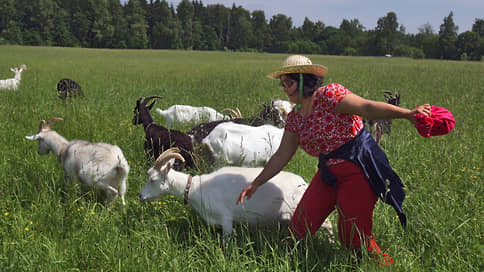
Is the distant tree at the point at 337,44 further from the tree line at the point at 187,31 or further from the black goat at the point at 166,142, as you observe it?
the black goat at the point at 166,142

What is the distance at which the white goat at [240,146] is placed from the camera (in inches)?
192

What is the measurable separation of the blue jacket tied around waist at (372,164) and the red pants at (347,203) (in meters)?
0.05

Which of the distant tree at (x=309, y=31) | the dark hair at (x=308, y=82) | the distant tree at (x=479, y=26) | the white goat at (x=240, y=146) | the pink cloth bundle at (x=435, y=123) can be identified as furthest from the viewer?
the distant tree at (x=309, y=31)

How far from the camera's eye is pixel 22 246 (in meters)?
2.77

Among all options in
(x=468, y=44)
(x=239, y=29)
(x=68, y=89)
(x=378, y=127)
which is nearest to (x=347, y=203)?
(x=378, y=127)

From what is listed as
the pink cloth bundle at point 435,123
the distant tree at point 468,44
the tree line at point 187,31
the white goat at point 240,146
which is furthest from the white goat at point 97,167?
the distant tree at point 468,44

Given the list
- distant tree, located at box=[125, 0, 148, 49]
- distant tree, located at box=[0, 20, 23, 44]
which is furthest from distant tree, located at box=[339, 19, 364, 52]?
distant tree, located at box=[0, 20, 23, 44]

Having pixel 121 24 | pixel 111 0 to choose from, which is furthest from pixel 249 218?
pixel 111 0

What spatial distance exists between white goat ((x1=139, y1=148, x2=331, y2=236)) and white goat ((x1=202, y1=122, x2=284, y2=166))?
57.7 inches

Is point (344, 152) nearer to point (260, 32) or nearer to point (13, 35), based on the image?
point (13, 35)

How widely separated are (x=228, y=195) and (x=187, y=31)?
9096 centimetres

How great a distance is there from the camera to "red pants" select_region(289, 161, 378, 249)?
2.52 m

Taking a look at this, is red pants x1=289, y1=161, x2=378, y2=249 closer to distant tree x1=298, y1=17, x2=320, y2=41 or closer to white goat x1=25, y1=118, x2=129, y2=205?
white goat x1=25, y1=118, x2=129, y2=205

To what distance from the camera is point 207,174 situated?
3711 mm
